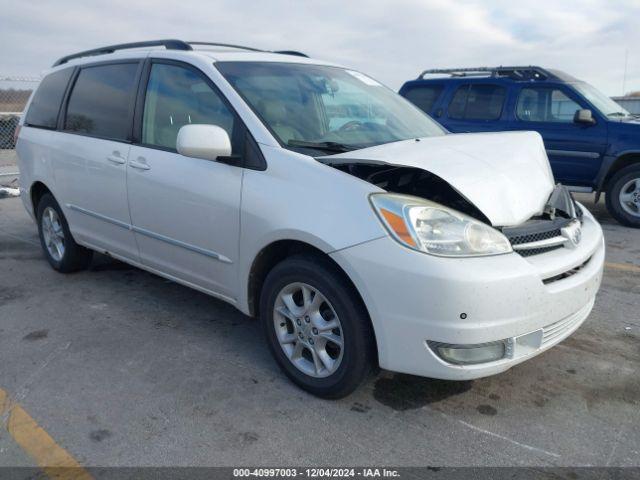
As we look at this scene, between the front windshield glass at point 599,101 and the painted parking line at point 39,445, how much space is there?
7.21 meters

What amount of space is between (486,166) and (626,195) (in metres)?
5.12

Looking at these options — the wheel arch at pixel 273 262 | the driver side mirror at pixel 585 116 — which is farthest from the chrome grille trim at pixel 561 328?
the driver side mirror at pixel 585 116

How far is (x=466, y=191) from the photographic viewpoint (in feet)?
8.82

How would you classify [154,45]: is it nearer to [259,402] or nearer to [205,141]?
[205,141]

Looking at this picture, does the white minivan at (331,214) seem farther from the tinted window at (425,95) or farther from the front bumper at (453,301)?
the tinted window at (425,95)

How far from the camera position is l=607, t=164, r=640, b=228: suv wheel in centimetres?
706

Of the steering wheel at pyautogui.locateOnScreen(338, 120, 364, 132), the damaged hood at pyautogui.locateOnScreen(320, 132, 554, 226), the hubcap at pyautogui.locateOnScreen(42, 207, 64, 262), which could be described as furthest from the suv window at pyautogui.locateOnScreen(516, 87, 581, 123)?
the hubcap at pyautogui.locateOnScreen(42, 207, 64, 262)

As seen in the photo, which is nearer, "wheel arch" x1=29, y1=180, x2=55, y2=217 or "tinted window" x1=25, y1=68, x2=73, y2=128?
"tinted window" x1=25, y1=68, x2=73, y2=128

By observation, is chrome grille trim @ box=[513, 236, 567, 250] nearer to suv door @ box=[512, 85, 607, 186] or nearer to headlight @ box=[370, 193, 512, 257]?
headlight @ box=[370, 193, 512, 257]

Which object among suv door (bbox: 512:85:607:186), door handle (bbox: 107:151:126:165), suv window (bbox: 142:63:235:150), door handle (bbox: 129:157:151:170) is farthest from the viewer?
suv door (bbox: 512:85:607:186)

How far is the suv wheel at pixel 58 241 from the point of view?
4.88 m

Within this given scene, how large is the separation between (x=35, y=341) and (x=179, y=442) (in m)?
1.62

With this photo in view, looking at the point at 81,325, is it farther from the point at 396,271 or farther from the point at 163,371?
the point at 396,271

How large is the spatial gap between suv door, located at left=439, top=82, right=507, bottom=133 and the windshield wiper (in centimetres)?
527
